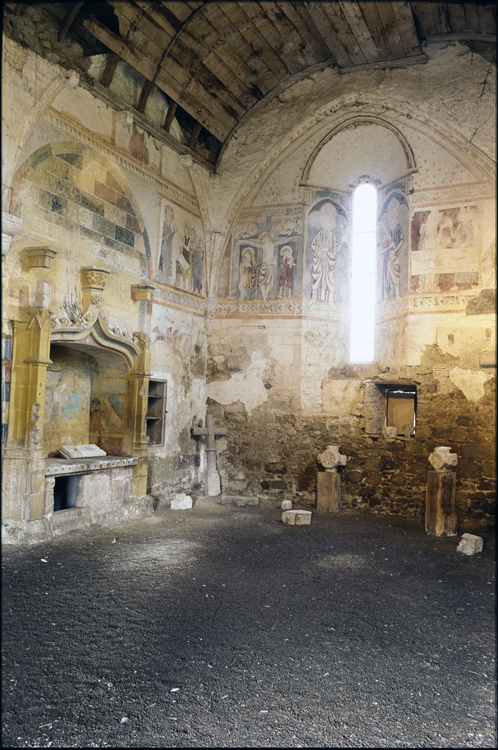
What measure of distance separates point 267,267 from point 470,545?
6.48 m

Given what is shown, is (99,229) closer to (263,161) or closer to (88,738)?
(263,161)

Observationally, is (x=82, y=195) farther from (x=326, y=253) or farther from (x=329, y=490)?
(x=329, y=490)

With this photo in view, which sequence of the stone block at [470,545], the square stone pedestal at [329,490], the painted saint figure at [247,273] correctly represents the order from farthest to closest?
the painted saint figure at [247,273]
the square stone pedestal at [329,490]
the stone block at [470,545]

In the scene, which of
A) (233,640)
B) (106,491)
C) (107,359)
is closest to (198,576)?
(233,640)

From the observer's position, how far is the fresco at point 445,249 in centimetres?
932

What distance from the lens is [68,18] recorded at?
719 centimetres

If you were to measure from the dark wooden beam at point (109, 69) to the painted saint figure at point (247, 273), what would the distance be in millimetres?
4046

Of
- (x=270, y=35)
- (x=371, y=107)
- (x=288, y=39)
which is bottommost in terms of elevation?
(x=371, y=107)

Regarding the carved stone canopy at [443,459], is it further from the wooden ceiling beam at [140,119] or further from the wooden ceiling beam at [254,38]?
the wooden ceiling beam at [254,38]

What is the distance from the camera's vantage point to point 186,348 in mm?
10539

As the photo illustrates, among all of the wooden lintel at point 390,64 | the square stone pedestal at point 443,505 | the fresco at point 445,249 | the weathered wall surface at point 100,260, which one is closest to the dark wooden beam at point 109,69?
the weathered wall surface at point 100,260

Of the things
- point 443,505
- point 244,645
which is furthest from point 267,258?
point 244,645

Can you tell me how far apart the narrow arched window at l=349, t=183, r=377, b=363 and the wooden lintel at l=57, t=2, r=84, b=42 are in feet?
19.1

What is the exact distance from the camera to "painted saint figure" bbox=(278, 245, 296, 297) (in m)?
10.8
